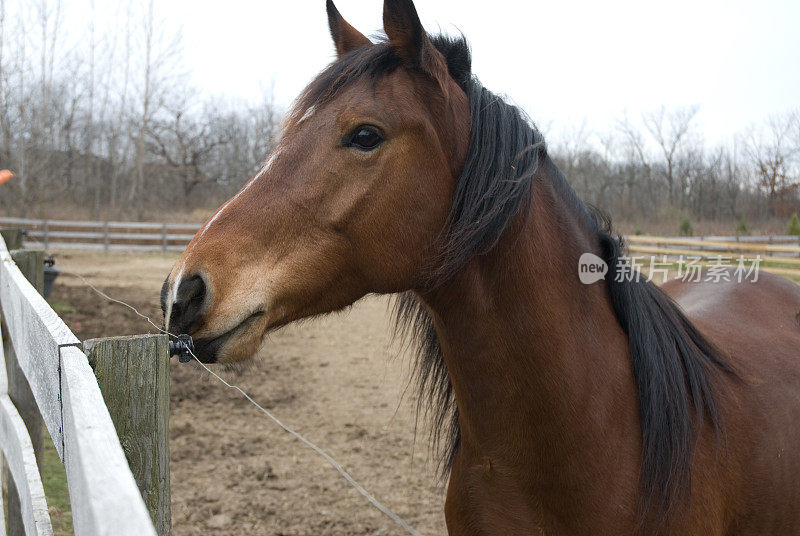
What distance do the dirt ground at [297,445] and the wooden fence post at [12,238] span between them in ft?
6.96

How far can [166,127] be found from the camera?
106ft

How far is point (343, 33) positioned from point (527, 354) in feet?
4.31

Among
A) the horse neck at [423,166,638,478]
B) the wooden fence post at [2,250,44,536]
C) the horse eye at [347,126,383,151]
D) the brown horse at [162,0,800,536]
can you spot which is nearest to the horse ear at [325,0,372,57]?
the brown horse at [162,0,800,536]

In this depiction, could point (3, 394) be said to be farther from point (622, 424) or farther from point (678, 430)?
point (678, 430)

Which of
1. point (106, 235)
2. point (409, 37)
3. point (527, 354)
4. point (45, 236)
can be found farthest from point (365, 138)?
point (45, 236)

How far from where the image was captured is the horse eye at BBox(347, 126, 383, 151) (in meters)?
1.59

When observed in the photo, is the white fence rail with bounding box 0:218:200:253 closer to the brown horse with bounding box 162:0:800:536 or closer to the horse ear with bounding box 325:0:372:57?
the horse ear with bounding box 325:0:372:57

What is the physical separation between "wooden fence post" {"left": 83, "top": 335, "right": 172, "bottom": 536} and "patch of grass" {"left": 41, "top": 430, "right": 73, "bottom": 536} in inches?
92.4

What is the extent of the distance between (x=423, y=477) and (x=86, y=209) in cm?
3009

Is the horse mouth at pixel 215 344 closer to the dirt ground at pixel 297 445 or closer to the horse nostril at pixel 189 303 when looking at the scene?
the horse nostril at pixel 189 303

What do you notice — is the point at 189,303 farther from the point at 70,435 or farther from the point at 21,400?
the point at 21,400

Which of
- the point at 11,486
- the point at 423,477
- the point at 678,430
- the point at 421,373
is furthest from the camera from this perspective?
the point at 423,477

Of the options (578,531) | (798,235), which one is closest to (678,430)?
(578,531)

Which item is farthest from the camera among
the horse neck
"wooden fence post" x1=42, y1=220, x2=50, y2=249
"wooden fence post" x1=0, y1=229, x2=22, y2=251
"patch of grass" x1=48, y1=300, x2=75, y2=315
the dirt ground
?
"wooden fence post" x1=42, y1=220, x2=50, y2=249
